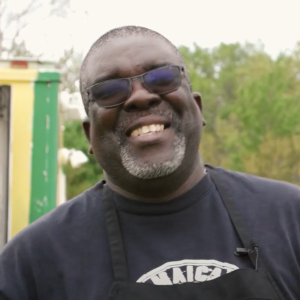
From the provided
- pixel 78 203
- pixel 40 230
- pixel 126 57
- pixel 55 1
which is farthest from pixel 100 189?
pixel 55 1

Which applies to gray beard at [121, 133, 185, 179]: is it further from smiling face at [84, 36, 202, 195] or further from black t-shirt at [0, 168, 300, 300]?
black t-shirt at [0, 168, 300, 300]

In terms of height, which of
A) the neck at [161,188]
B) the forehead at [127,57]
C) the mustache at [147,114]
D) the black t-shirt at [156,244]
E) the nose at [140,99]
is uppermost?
the forehead at [127,57]

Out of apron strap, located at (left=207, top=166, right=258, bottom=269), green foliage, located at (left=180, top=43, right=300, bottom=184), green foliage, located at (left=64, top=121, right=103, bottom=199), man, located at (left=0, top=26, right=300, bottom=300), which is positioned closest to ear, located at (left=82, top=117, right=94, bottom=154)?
man, located at (left=0, top=26, right=300, bottom=300)

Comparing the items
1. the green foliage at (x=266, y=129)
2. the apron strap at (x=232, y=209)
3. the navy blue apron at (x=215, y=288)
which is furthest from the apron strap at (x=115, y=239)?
the green foliage at (x=266, y=129)

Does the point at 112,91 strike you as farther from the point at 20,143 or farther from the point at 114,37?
the point at 20,143

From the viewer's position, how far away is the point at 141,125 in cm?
188

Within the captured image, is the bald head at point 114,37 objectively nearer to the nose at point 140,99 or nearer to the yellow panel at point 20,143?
the nose at point 140,99

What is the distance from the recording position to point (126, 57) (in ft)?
6.28

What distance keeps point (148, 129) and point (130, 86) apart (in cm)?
15

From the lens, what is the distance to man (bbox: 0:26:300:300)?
1.75 meters

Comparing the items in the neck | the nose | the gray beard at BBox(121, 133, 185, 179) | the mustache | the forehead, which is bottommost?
the neck

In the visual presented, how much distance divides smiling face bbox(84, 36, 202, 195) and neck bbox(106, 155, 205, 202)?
0.01 meters

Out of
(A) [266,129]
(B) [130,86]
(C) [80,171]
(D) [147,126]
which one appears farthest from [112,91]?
(A) [266,129]

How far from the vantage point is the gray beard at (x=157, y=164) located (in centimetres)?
185
